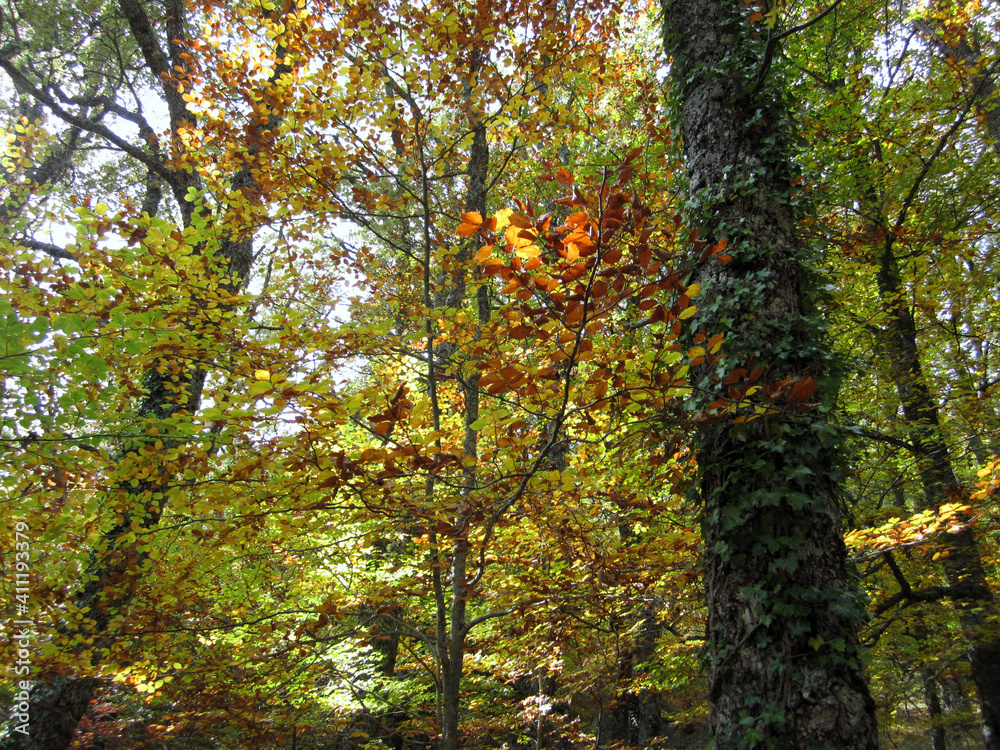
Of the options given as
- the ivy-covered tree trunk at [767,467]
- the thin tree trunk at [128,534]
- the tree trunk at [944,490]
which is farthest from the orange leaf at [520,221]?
the tree trunk at [944,490]

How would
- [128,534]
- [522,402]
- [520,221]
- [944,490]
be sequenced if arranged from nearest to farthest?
[520,221] → [522,402] → [128,534] → [944,490]

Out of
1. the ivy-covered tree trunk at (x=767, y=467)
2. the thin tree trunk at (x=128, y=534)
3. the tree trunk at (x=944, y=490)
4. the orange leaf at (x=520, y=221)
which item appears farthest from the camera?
the tree trunk at (x=944, y=490)

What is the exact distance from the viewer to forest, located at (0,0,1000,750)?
200cm

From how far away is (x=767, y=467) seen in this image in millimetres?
2086

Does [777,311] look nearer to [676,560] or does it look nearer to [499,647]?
[676,560]

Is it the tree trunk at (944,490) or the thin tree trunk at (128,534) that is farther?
the tree trunk at (944,490)

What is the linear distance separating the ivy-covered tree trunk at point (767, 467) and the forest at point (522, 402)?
1 cm

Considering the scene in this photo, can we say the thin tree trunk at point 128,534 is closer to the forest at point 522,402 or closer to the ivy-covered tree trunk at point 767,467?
the forest at point 522,402

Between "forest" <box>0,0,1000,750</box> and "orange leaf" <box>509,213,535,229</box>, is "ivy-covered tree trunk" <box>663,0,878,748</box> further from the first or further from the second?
"orange leaf" <box>509,213,535,229</box>

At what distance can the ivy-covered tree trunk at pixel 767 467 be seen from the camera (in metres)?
1.81

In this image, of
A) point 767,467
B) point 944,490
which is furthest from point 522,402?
point 944,490

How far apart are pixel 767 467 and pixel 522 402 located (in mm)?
1228

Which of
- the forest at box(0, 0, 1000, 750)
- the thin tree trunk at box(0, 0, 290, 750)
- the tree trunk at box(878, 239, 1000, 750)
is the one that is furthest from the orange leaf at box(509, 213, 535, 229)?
the tree trunk at box(878, 239, 1000, 750)

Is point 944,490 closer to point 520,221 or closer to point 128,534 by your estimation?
point 520,221
